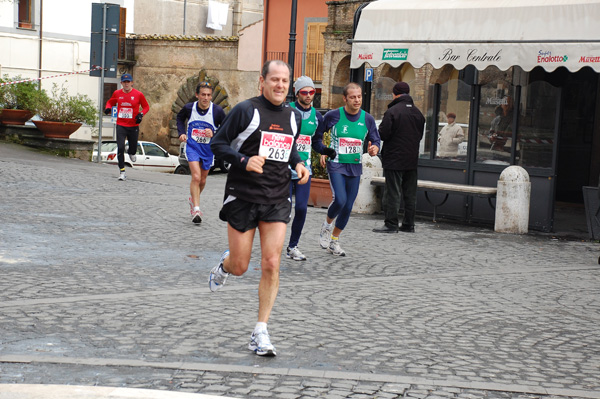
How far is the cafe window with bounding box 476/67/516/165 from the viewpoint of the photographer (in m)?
13.9

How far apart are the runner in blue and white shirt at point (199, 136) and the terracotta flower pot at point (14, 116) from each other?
37.9 ft

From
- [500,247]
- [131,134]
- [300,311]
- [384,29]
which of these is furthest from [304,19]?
[300,311]

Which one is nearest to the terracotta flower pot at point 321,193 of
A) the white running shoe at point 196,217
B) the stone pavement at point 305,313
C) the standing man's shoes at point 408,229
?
the standing man's shoes at point 408,229

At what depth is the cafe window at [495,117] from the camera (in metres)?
13.9

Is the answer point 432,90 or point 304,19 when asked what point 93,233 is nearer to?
point 432,90

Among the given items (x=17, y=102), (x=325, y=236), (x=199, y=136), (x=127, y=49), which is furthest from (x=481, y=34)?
(x=127, y=49)

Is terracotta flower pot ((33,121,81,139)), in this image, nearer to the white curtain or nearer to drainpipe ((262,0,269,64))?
drainpipe ((262,0,269,64))

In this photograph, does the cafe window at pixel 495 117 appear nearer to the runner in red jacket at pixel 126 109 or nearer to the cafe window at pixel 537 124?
the cafe window at pixel 537 124

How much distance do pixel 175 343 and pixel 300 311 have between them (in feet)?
4.70

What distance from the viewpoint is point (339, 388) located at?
5.01m

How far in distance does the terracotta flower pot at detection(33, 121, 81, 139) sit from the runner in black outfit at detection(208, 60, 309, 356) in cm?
1645

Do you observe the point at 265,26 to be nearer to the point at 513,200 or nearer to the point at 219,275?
the point at 513,200

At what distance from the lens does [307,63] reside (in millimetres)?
42844

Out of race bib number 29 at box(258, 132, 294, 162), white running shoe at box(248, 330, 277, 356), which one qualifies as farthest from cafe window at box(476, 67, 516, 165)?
white running shoe at box(248, 330, 277, 356)
